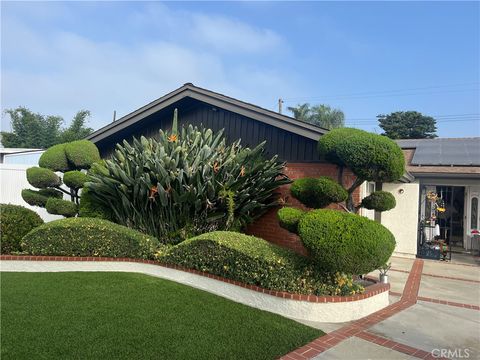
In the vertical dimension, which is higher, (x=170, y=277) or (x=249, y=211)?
(x=249, y=211)

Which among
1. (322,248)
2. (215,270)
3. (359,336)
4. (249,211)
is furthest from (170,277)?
(359,336)

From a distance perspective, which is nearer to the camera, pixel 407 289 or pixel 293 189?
pixel 293 189

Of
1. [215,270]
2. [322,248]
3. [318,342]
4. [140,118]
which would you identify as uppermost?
[140,118]

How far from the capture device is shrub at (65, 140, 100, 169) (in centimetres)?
1000

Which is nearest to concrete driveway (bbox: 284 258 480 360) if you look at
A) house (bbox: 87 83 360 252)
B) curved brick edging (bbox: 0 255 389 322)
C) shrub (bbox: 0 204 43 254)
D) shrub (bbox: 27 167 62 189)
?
curved brick edging (bbox: 0 255 389 322)

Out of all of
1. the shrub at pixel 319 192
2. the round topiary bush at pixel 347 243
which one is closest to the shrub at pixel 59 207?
the shrub at pixel 319 192

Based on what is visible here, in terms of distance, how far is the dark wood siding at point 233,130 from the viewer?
8.62m

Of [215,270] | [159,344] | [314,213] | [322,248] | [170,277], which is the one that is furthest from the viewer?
[170,277]

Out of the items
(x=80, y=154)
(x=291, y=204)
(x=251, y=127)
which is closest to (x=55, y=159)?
(x=80, y=154)

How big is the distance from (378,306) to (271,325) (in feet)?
6.99

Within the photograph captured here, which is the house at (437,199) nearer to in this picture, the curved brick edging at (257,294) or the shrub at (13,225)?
the curved brick edging at (257,294)

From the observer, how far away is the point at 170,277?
274 inches

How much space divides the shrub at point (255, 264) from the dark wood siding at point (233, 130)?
2.78 metres

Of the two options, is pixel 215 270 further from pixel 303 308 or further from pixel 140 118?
pixel 140 118
